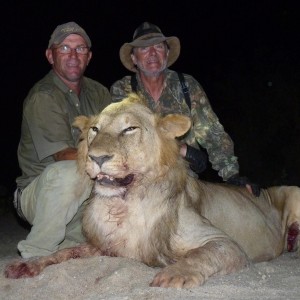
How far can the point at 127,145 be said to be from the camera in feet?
11.9

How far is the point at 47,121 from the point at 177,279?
2.09m

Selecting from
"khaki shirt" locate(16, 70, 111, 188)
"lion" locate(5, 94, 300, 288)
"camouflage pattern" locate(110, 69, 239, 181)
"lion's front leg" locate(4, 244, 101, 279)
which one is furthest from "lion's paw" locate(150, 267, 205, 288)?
"camouflage pattern" locate(110, 69, 239, 181)

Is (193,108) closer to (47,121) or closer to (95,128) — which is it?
(47,121)

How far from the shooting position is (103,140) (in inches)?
139

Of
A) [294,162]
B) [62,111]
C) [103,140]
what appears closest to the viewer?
[103,140]

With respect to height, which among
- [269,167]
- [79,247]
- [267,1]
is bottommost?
[269,167]

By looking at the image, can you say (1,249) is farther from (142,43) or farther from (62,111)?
(142,43)

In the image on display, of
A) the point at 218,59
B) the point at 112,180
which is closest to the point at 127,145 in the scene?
the point at 112,180

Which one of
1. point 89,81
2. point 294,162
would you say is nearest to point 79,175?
point 89,81

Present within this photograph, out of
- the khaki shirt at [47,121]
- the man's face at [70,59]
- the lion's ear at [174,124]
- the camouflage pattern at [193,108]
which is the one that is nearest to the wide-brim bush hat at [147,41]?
the camouflage pattern at [193,108]

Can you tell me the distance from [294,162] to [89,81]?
371 inches

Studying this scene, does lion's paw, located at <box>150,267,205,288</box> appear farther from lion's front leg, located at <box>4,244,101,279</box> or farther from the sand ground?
lion's front leg, located at <box>4,244,101,279</box>

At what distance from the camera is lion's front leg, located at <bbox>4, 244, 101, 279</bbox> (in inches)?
146

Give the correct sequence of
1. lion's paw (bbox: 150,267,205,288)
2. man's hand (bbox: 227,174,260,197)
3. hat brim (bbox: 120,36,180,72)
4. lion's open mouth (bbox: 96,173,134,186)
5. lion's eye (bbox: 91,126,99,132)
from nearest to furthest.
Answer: lion's paw (bbox: 150,267,205,288) → lion's open mouth (bbox: 96,173,134,186) → lion's eye (bbox: 91,126,99,132) → man's hand (bbox: 227,174,260,197) → hat brim (bbox: 120,36,180,72)
